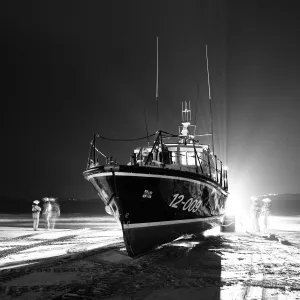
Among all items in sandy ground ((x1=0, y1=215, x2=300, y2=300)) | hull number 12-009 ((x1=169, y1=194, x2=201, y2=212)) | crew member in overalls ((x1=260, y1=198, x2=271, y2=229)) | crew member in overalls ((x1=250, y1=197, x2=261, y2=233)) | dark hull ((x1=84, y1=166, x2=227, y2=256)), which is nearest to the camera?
sandy ground ((x1=0, y1=215, x2=300, y2=300))

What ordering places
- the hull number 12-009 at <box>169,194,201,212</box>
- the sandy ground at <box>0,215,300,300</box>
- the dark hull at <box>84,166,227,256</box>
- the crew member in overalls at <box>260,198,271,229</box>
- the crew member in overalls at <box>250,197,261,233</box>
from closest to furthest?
1. the sandy ground at <box>0,215,300,300</box>
2. the dark hull at <box>84,166,227,256</box>
3. the hull number 12-009 at <box>169,194,201,212</box>
4. the crew member in overalls at <box>250,197,261,233</box>
5. the crew member in overalls at <box>260,198,271,229</box>

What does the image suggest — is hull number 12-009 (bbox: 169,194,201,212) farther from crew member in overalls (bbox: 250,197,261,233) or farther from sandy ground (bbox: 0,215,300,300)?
crew member in overalls (bbox: 250,197,261,233)

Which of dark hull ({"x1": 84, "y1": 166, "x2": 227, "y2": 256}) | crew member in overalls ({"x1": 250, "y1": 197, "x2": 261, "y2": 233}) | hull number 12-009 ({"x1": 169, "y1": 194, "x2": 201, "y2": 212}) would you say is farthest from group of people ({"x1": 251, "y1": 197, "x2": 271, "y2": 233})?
dark hull ({"x1": 84, "y1": 166, "x2": 227, "y2": 256})

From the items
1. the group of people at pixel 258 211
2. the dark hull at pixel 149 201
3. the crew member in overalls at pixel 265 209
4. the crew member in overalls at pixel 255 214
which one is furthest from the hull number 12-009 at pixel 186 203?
the crew member in overalls at pixel 265 209

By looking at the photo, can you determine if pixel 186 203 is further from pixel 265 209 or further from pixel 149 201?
pixel 265 209

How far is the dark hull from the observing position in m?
7.08

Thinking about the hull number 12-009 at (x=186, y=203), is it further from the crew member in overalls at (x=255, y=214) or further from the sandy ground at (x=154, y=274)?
the crew member in overalls at (x=255, y=214)

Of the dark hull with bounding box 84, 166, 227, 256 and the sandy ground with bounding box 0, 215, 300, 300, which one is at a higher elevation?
the dark hull with bounding box 84, 166, 227, 256

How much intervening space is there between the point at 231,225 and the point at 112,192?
7.65 metres

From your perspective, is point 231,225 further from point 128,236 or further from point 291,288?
point 291,288

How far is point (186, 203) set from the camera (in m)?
8.34

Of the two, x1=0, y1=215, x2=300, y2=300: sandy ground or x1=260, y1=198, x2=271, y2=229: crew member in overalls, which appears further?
x1=260, y1=198, x2=271, y2=229: crew member in overalls

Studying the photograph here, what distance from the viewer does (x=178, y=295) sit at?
14.3 feet

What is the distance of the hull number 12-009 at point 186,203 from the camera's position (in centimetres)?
793
